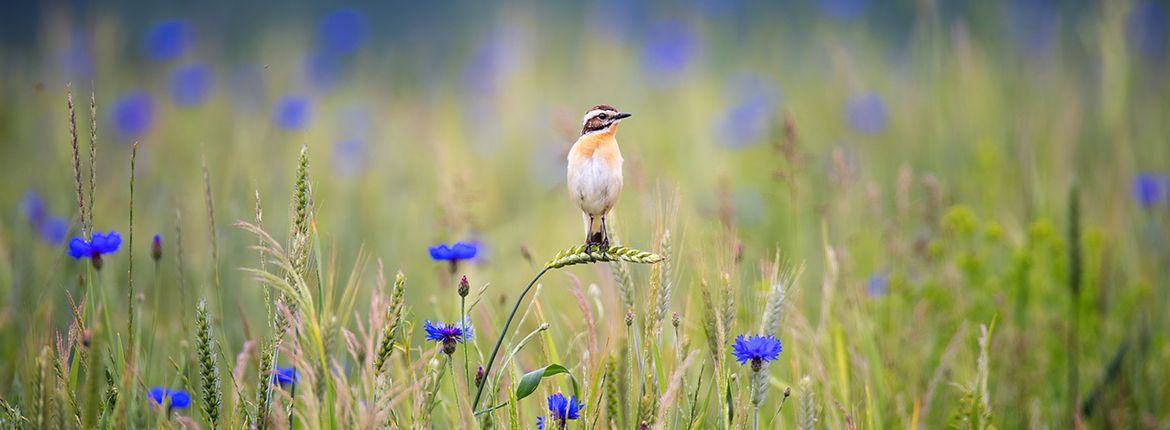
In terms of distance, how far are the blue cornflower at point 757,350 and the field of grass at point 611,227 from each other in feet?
0.06

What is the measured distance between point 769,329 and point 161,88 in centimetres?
659

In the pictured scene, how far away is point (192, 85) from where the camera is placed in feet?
22.7

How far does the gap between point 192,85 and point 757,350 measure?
6.09 metres

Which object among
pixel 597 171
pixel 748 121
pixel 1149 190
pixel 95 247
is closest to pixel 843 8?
pixel 748 121

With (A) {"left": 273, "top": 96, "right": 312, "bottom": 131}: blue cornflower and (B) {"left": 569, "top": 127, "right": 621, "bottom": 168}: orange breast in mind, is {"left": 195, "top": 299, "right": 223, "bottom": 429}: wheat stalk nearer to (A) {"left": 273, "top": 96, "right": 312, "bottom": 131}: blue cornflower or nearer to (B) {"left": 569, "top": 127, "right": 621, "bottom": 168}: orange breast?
(B) {"left": 569, "top": 127, "right": 621, "bottom": 168}: orange breast

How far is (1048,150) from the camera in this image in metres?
4.99

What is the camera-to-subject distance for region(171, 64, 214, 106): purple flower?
6895 mm

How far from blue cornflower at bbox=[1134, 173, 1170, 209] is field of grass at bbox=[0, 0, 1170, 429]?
3 cm

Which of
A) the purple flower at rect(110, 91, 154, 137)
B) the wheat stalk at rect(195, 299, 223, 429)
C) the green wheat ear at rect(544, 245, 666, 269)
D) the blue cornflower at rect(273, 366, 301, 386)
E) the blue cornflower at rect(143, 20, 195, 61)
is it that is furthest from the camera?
the blue cornflower at rect(143, 20, 195, 61)

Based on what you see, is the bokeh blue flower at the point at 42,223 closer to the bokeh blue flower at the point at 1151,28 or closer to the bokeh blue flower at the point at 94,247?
the bokeh blue flower at the point at 94,247

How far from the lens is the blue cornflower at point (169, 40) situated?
714 centimetres

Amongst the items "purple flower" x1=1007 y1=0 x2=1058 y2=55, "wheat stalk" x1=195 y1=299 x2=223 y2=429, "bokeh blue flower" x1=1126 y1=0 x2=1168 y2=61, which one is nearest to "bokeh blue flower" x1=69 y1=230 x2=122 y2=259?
"wheat stalk" x1=195 y1=299 x2=223 y2=429

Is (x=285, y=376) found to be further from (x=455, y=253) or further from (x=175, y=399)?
(x=455, y=253)

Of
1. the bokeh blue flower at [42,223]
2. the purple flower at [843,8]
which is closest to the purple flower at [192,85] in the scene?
the bokeh blue flower at [42,223]
